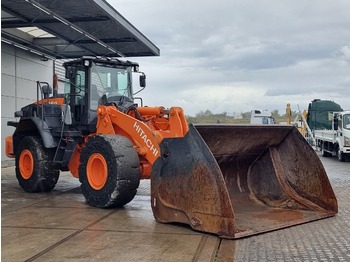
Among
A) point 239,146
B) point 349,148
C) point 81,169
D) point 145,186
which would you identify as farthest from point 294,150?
point 349,148

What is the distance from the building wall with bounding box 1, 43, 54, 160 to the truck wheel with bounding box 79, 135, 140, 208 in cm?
903

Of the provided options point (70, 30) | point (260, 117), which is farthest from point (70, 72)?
point (260, 117)

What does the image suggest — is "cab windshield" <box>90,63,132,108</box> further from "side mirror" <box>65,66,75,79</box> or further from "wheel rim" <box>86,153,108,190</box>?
"wheel rim" <box>86,153,108,190</box>

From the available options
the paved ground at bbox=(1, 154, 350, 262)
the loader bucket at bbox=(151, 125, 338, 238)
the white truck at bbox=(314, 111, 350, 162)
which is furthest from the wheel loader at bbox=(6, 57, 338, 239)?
the white truck at bbox=(314, 111, 350, 162)

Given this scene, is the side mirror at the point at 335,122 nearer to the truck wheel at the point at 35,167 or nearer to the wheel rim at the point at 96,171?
the truck wheel at the point at 35,167

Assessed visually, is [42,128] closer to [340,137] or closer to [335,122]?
[340,137]

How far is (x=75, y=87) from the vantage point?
8.94 m

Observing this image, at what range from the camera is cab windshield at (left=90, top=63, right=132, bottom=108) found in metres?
8.77

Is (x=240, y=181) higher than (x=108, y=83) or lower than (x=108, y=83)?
lower

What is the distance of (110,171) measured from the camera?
714 cm

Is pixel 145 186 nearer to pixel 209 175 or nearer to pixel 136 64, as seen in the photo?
pixel 136 64

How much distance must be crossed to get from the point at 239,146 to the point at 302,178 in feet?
3.60

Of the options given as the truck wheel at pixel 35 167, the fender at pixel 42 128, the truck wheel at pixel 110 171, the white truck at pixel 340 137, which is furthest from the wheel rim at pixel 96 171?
the white truck at pixel 340 137

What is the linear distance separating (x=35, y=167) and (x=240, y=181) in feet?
14.1
